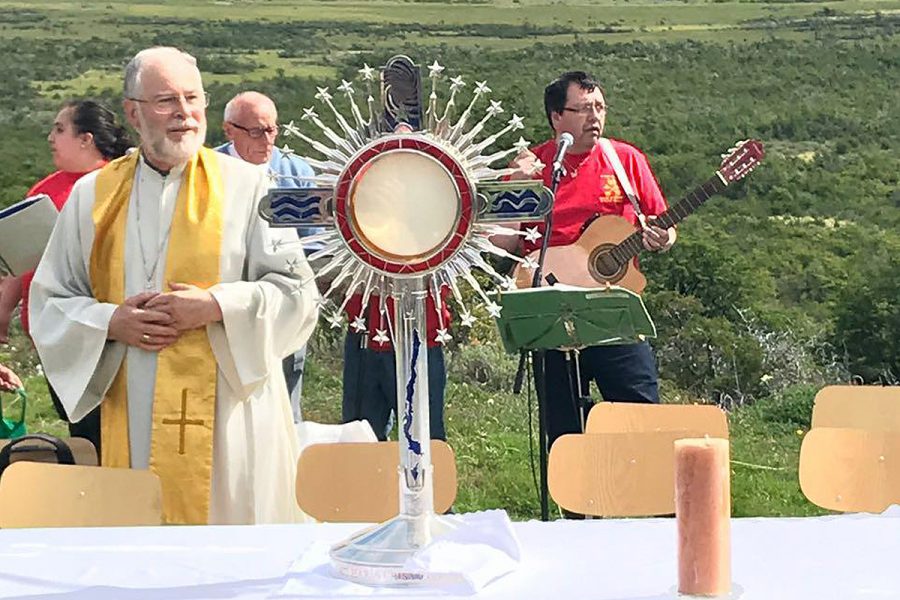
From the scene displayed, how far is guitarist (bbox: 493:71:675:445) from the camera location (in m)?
5.16

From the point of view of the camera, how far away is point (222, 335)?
3.73 meters

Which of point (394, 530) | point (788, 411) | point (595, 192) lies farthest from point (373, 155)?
point (788, 411)

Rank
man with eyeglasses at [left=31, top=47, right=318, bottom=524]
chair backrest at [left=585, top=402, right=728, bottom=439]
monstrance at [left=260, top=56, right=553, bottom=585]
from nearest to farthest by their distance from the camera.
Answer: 1. monstrance at [left=260, top=56, right=553, bottom=585]
2. man with eyeglasses at [left=31, top=47, right=318, bottom=524]
3. chair backrest at [left=585, top=402, right=728, bottom=439]

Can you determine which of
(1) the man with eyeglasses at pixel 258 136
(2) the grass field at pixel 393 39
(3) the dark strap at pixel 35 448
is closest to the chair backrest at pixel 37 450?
(3) the dark strap at pixel 35 448

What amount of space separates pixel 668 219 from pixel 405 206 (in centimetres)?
286

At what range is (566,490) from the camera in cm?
363

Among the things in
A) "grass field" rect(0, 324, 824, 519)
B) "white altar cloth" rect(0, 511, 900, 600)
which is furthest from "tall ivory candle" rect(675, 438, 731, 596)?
"grass field" rect(0, 324, 824, 519)

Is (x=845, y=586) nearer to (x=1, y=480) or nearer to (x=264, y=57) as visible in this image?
(x=1, y=480)

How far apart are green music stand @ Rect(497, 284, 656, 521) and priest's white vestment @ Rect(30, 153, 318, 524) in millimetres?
817

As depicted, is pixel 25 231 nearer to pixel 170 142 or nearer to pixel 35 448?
pixel 35 448

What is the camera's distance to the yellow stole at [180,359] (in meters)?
3.77

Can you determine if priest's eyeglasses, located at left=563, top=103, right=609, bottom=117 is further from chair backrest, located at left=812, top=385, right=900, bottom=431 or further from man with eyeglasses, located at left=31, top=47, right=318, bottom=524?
man with eyeglasses, located at left=31, top=47, right=318, bottom=524

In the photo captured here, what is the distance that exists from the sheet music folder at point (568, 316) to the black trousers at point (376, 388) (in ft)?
2.96

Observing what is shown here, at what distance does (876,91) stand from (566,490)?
491 centimetres
